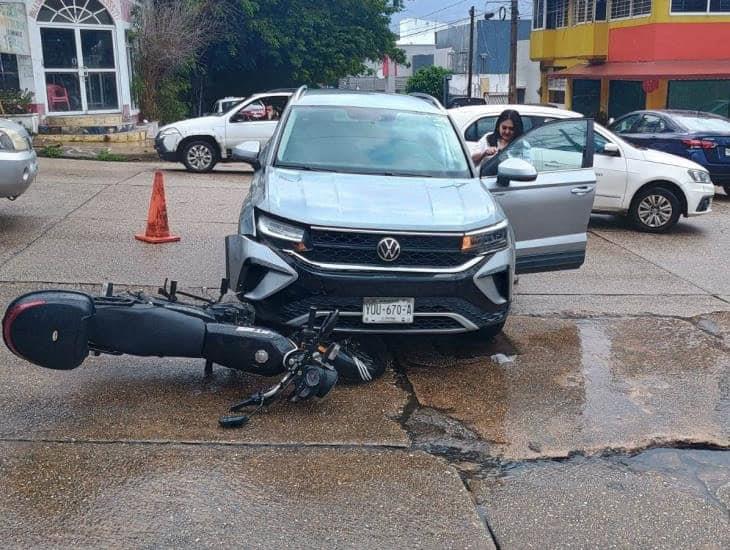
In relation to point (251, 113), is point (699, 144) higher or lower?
lower

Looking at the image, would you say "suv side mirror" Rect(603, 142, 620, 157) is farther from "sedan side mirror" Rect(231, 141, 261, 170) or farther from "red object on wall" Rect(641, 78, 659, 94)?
"red object on wall" Rect(641, 78, 659, 94)

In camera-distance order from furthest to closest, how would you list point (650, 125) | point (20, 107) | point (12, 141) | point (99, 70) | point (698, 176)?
point (99, 70) < point (20, 107) < point (650, 125) < point (698, 176) < point (12, 141)

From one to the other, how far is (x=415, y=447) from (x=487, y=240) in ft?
5.07

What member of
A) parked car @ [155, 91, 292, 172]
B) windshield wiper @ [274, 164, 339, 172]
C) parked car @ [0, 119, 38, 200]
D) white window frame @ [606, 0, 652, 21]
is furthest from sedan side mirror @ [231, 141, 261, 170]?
white window frame @ [606, 0, 652, 21]

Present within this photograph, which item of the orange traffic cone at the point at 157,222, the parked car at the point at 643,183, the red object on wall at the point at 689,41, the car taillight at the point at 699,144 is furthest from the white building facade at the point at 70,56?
the red object on wall at the point at 689,41

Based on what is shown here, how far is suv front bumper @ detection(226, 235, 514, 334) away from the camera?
16.6 feet

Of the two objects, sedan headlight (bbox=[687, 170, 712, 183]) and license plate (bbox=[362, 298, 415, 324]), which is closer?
license plate (bbox=[362, 298, 415, 324])

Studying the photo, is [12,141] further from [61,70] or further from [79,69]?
[79,69]

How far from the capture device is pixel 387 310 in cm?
512

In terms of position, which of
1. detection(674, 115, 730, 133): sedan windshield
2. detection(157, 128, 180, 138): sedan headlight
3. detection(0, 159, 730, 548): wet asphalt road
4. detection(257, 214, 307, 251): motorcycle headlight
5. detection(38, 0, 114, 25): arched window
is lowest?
detection(0, 159, 730, 548): wet asphalt road

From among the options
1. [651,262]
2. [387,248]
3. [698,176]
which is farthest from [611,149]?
[387,248]

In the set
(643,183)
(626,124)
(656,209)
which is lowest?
(656,209)

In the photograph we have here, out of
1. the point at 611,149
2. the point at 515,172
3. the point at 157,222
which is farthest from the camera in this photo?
the point at 611,149

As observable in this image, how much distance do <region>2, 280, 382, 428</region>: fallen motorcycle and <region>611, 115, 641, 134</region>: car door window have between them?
12.1 metres
